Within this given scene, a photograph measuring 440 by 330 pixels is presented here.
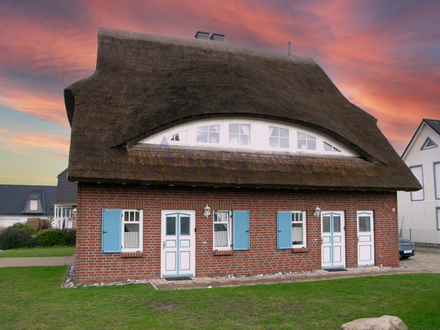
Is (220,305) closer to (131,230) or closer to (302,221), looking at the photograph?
(131,230)

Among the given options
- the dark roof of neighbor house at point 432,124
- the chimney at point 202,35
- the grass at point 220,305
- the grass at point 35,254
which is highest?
the chimney at point 202,35

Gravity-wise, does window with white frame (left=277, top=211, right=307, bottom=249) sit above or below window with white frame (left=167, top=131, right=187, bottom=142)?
below

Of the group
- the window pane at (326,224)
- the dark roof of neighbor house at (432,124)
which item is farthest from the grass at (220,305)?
the dark roof of neighbor house at (432,124)

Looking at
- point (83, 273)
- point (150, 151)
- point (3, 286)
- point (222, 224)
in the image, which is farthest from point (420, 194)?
point (3, 286)

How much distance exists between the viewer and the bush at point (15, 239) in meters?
24.6

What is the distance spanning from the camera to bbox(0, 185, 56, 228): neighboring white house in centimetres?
3981

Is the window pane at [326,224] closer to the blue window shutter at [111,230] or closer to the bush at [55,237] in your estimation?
the blue window shutter at [111,230]

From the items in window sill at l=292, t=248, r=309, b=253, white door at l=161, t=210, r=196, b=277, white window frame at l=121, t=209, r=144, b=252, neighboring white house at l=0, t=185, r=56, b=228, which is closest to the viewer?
white window frame at l=121, t=209, r=144, b=252

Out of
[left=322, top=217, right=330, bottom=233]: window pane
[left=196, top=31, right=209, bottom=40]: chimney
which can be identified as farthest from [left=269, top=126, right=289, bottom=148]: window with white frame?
[left=196, top=31, right=209, bottom=40]: chimney

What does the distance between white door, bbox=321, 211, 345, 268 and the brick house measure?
1.7 inches

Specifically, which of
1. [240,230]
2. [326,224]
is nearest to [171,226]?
[240,230]

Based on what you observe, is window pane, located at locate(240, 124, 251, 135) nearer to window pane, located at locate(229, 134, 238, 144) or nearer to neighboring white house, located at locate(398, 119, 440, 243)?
window pane, located at locate(229, 134, 238, 144)

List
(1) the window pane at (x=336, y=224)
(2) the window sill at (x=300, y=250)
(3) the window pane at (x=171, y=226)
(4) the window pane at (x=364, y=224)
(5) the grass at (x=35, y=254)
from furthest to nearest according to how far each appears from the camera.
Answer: (5) the grass at (x=35, y=254), (4) the window pane at (x=364, y=224), (1) the window pane at (x=336, y=224), (2) the window sill at (x=300, y=250), (3) the window pane at (x=171, y=226)

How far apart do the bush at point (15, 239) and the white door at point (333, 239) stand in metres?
19.2
